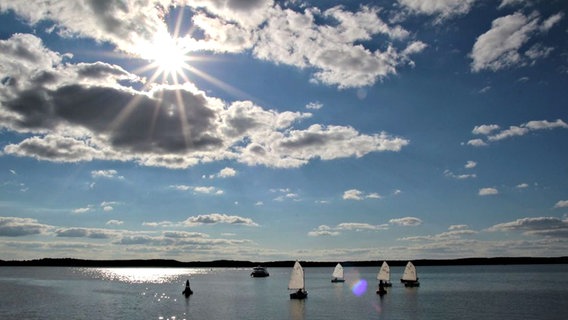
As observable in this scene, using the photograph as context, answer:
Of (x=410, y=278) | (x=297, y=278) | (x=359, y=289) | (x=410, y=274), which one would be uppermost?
(x=410, y=274)

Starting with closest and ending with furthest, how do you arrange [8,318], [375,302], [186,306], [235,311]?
[8,318] < [235,311] < [186,306] < [375,302]

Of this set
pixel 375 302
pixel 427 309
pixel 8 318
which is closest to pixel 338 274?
pixel 375 302

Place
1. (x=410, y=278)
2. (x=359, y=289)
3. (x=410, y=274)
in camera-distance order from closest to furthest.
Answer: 1. (x=410, y=278)
2. (x=410, y=274)
3. (x=359, y=289)

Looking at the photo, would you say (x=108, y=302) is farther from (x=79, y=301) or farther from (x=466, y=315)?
(x=466, y=315)

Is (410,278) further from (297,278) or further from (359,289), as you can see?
(297,278)

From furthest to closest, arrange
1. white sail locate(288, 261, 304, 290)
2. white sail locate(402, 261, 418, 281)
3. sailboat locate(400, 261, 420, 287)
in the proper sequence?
white sail locate(402, 261, 418, 281) → sailboat locate(400, 261, 420, 287) → white sail locate(288, 261, 304, 290)

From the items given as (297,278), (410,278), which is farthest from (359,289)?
(297,278)

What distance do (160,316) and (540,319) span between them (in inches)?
1941

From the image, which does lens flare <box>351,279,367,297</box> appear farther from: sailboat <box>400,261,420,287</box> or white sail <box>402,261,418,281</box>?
white sail <box>402,261,418,281</box>

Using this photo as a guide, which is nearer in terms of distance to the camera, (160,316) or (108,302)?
(160,316)

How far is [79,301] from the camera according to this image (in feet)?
318

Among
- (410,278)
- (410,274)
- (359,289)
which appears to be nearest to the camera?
(410,278)

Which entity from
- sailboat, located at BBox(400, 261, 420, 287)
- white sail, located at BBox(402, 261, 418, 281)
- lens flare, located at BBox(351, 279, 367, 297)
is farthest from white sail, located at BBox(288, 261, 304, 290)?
white sail, located at BBox(402, 261, 418, 281)

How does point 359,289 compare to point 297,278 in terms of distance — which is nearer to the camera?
point 297,278
